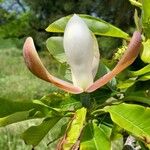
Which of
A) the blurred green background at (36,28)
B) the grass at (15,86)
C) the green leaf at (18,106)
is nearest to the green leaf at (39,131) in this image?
the green leaf at (18,106)

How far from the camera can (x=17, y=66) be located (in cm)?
1265

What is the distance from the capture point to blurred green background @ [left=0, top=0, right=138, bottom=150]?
30.1 ft

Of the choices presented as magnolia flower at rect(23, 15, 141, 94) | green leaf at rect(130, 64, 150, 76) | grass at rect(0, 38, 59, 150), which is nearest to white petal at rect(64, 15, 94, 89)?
magnolia flower at rect(23, 15, 141, 94)

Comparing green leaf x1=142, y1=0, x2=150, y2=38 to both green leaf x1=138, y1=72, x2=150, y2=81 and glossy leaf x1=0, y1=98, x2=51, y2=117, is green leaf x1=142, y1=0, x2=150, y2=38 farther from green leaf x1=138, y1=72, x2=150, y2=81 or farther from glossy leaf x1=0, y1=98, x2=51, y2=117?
glossy leaf x1=0, y1=98, x2=51, y2=117

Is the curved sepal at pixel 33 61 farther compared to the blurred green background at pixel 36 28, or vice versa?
the blurred green background at pixel 36 28

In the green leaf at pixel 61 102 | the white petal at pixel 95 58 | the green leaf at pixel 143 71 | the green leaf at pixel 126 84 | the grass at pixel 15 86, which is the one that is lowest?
the grass at pixel 15 86

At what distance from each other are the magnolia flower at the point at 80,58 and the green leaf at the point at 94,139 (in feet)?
0.20

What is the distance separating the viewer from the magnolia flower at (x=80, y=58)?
2.32 feet

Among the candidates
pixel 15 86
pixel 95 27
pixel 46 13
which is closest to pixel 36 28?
pixel 46 13

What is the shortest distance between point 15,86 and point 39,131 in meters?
8.70

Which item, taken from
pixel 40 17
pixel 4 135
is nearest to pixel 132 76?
pixel 4 135

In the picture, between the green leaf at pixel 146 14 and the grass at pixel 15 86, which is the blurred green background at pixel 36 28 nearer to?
the grass at pixel 15 86

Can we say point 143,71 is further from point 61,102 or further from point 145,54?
point 61,102

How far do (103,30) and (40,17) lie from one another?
38.4 feet
